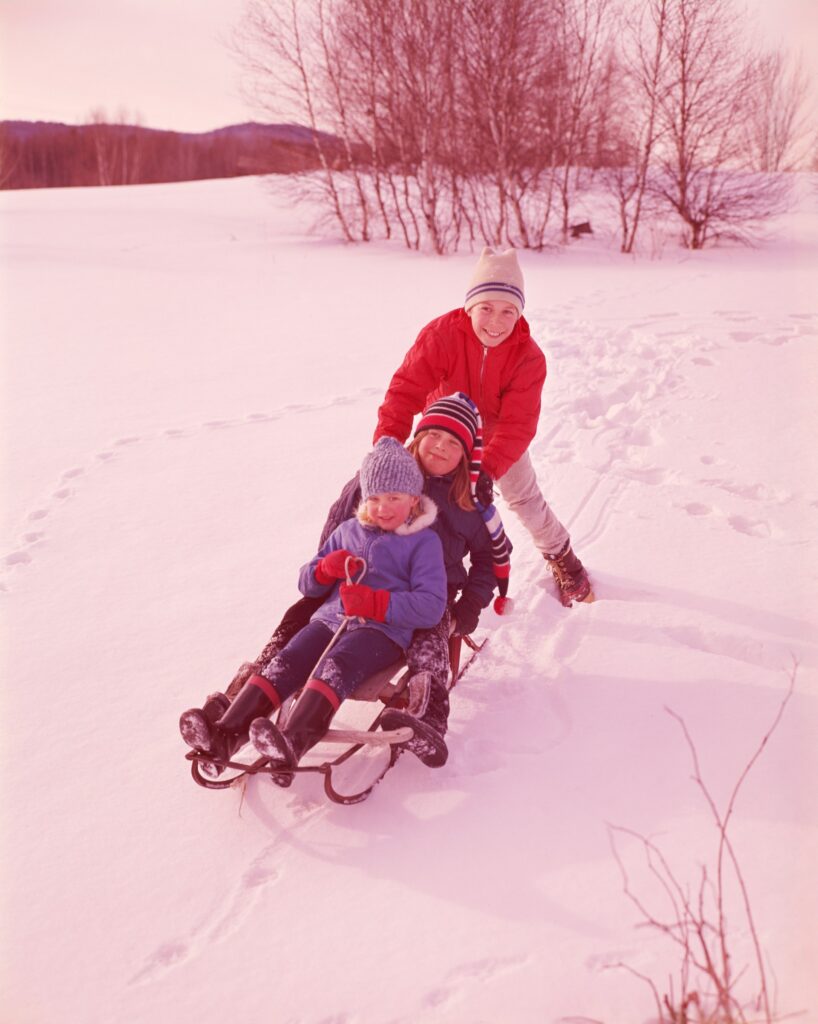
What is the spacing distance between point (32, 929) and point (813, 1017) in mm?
2163

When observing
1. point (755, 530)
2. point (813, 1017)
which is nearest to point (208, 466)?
point (755, 530)

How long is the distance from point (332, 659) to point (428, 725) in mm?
410

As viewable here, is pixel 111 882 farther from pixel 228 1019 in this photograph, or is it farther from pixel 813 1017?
pixel 813 1017

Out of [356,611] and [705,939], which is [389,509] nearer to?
[356,611]

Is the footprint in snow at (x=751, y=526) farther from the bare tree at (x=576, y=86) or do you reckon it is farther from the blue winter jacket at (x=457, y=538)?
the bare tree at (x=576, y=86)

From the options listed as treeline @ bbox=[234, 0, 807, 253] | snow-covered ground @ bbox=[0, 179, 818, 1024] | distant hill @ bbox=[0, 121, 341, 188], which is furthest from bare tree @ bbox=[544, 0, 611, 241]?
distant hill @ bbox=[0, 121, 341, 188]

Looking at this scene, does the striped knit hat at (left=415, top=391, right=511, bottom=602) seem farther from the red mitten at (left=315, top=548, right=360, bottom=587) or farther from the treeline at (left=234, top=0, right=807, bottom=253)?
the treeline at (left=234, top=0, right=807, bottom=253)

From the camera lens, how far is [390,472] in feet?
10.0

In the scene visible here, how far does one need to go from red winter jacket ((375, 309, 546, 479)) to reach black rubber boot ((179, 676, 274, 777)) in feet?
4.37

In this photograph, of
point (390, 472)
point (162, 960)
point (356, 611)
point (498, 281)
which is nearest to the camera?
point (162, 960)

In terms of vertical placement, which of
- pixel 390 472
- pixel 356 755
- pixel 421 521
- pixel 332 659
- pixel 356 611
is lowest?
pixel 356 755

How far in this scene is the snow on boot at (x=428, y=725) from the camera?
106 inches

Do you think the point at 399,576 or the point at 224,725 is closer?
the point at 224,725

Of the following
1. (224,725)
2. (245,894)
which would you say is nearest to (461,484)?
(224,725)
